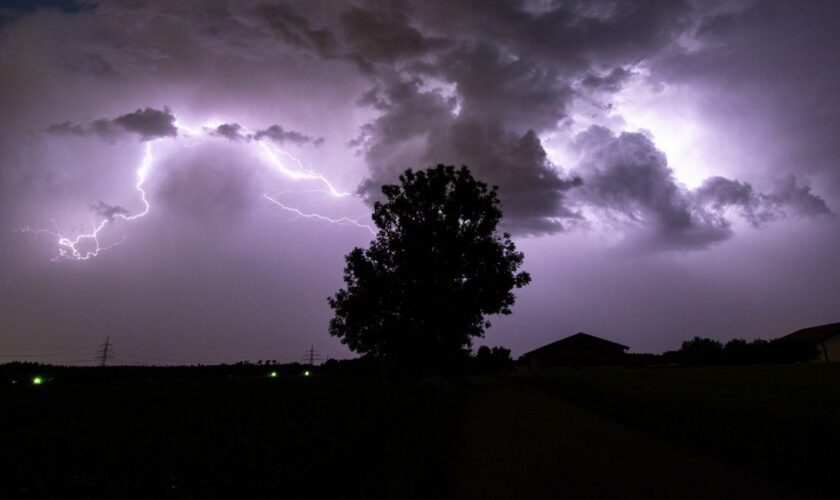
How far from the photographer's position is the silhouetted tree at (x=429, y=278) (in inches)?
1495

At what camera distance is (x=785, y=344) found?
187 ft

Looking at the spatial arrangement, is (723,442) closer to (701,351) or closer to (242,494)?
(242,494)

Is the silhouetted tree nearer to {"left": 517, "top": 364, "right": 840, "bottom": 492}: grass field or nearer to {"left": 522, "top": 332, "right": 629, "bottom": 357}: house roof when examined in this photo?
{"left": 517, "top": 364, "right": 840, "bottom": 492}: grass field

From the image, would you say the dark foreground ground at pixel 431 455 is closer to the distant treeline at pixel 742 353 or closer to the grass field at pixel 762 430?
the grass field at pixel 762 430

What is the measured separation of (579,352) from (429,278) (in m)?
50.5

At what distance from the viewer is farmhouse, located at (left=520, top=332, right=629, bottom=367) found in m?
77.2

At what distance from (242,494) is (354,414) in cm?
795

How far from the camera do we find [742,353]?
6031cm

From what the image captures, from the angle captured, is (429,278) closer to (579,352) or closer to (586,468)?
(586,468)

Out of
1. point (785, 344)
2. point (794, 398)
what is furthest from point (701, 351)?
point (794, 398)

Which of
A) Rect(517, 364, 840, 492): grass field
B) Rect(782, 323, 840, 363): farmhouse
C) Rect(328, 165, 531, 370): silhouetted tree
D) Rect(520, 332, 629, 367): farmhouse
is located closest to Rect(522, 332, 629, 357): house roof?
Rect(520, 332, 629, 367): farmhouse

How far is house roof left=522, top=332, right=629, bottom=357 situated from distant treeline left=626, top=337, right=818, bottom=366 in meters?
3.63

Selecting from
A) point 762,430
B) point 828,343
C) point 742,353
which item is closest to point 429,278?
point 762,430

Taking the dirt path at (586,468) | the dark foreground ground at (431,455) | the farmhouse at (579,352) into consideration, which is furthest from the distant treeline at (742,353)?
Answer: the dirt path at (586,468)
